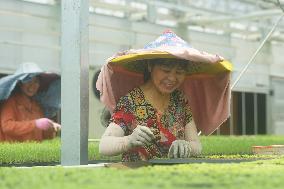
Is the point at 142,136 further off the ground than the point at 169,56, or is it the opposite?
the point at 169,56

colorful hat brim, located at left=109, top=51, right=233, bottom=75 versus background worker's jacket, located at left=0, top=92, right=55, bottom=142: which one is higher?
colorful hat brim, located at left=109, top=51, right=233, bottom=75

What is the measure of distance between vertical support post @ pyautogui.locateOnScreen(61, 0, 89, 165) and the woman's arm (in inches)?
14.3

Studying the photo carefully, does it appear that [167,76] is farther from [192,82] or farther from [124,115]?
[192,82]

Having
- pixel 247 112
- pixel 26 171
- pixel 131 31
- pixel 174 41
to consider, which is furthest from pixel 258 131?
pixel 26 171

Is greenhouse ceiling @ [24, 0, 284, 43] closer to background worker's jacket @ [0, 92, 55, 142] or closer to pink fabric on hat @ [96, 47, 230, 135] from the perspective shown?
background worker's jacket @ [0, 92, 55, 142]

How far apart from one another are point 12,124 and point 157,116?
216cm

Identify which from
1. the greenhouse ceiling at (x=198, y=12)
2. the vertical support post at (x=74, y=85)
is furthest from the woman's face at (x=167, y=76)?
the greenhouse ceiling at (x=198, y=12)

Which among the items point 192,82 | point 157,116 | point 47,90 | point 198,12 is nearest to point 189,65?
point 192,82

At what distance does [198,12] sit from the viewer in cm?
911

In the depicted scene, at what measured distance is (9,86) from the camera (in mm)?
4137

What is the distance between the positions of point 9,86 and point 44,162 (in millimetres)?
1462

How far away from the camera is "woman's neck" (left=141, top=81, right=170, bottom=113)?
203cm

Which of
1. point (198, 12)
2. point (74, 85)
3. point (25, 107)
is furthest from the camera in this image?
point (198, 12)

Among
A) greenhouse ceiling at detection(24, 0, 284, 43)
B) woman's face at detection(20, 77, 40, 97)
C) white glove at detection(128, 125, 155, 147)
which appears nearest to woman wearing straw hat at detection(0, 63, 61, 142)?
woman's face at detection(20, 77, 40, 97)
